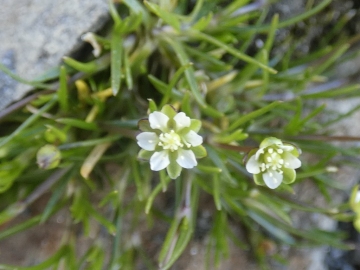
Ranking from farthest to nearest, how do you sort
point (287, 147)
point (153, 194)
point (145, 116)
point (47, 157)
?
point (145, 116) → point (153, 194) → point (47, 157) → point (287, 147)

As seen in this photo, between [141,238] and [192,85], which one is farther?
[141,238]

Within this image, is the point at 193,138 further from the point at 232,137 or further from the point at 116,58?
the point at 116,58


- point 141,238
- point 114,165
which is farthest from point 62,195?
point 141,238

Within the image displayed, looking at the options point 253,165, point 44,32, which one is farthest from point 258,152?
point 44,32

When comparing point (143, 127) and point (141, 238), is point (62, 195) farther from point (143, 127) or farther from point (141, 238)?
point (143, 127)

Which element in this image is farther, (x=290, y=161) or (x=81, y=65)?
(x=81, y=65)

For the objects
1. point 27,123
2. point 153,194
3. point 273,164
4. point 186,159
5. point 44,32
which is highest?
point 44,32

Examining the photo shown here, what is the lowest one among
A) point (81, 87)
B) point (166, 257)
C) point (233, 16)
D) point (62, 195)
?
point (166, 257)

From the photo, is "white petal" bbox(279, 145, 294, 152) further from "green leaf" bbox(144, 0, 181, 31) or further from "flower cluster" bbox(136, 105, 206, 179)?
"green leaf" bbox(144, 0, 181, 31)
